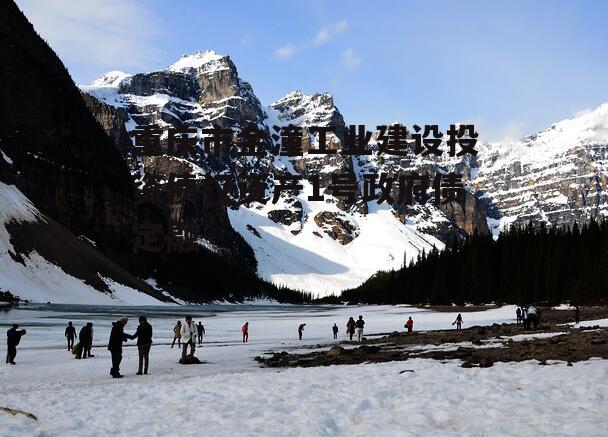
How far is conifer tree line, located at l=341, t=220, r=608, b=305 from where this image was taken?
8773 cm

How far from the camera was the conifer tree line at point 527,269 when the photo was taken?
87731 millimetres

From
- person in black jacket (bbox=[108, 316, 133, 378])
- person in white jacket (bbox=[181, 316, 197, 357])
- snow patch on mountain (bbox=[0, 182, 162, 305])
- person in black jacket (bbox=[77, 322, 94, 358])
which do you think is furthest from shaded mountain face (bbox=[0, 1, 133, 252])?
person in black jacket (bbox=[108, 316, 133, 378])

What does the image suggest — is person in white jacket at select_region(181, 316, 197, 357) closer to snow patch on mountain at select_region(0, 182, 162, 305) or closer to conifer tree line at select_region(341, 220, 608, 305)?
conifer tree line at select_region(341, 220, 608, 305)

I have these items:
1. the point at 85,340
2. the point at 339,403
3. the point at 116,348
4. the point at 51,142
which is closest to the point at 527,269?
the point at 85,340

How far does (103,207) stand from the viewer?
186 m

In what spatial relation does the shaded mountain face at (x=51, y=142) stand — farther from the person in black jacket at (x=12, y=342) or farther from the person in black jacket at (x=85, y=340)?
the person in black jacket at (x=12, y=342)

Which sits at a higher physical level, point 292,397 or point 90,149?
point 90,149

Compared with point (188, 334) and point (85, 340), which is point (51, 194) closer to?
point (85, 340)

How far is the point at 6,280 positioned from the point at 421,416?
10109 cm

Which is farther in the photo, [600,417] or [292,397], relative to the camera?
[292,397]

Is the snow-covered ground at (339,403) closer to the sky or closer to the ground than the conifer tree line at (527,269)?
closer to the ground

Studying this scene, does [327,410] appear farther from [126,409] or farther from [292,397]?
[126,409]

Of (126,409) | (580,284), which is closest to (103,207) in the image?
(580,284)

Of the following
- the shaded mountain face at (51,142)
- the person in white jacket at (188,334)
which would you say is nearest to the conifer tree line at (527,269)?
the person in white jacket at (188,334)
